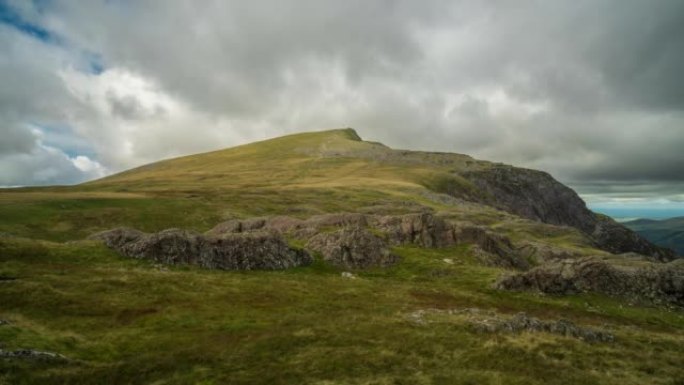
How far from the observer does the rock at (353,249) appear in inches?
2655

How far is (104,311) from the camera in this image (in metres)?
37.8

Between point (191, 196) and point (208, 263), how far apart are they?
96.2 m

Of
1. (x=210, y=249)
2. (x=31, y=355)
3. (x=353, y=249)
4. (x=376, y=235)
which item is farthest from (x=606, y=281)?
(x=31, y=355)

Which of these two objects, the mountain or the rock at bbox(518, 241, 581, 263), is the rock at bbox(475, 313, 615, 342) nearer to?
the mountain

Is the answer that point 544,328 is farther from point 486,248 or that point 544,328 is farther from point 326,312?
point 486,248

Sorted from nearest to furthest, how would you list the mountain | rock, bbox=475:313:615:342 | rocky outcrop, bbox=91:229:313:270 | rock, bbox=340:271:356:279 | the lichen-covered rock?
1. the mountain
2. rock, bbox=475:313:615:342
3. rocky outcrop, bbox=91:229:313:270
4. rock, bbox=340:271:356:279
5. the lichen-covered rock

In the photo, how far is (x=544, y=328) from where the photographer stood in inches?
1515

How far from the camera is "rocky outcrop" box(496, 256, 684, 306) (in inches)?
2267

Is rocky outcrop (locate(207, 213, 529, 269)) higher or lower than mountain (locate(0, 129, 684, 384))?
higher

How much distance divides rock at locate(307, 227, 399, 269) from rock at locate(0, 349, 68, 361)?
139 feet

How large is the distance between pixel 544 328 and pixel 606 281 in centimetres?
2708

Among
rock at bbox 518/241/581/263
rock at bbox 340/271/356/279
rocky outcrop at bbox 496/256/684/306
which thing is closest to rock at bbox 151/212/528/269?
rock at bbox 340/271/356/279

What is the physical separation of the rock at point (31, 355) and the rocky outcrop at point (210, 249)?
1145 inches

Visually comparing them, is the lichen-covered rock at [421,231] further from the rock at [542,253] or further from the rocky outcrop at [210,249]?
the rock at [542,253]
